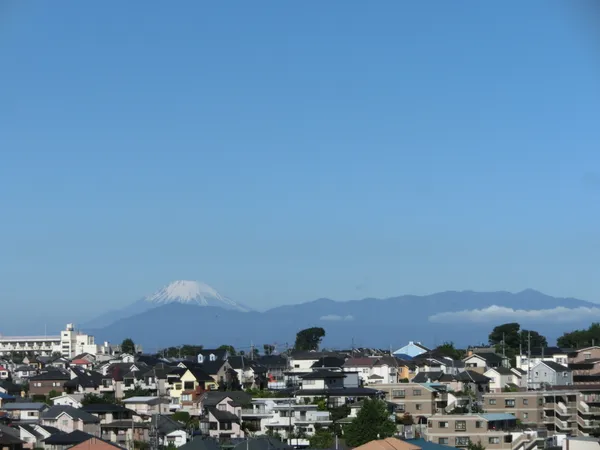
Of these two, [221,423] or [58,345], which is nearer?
[221,423]

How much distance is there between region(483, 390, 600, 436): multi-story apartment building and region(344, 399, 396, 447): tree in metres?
3.99

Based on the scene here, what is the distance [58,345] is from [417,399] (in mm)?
39261

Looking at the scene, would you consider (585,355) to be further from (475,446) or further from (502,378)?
(475,446)

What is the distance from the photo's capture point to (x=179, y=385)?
34.0 meters

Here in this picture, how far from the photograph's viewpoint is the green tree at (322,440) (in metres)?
23.5

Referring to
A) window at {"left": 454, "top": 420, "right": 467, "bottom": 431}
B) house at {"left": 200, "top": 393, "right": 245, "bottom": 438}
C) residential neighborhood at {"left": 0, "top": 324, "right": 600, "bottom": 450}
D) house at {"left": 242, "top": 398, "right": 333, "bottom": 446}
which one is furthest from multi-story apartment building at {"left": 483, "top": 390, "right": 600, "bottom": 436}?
house at {"left": 200, "top": 393, "right": 245, "bottom": 438}

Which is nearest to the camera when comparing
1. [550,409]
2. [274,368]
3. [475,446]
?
[475,446]

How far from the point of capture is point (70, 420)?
26.8 m

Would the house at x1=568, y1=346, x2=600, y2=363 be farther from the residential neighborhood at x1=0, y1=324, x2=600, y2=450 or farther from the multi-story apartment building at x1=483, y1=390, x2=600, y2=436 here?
the multi-story apartment building at x1=483, y1=390, x2=600, y2=436

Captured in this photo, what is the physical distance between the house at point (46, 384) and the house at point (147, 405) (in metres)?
6.01

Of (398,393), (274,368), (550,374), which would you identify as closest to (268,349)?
(274,368)

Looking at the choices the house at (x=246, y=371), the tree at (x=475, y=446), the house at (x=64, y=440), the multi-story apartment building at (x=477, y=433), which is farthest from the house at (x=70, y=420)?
the house at (x=246, y=371)

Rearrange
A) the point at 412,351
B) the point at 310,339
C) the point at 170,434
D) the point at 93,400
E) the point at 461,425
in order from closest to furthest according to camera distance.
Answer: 1. the point at 461,425
2. the point at 170,434
3. the point at 93,400
4. the point at 412,351
5. the point at 310,339

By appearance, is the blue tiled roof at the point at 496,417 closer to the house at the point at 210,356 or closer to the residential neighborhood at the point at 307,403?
the residential neighborhood at the point at 307,403
